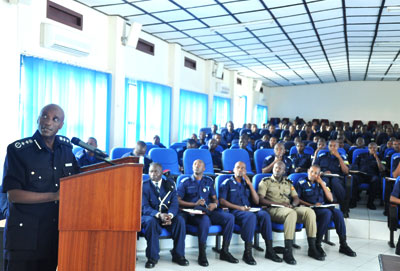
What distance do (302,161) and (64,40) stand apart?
4.43 metres

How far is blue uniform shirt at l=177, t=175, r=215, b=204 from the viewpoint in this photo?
485 centimetres

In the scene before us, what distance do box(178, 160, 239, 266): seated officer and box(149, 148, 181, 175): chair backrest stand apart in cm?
134

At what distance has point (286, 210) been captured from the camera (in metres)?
4.77

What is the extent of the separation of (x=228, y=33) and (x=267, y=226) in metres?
5.55

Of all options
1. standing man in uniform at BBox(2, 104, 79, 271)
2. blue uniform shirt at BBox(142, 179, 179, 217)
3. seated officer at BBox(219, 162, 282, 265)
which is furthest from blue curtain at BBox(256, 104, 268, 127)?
standing man in uniform at BBox(2, 104, 79, 271)

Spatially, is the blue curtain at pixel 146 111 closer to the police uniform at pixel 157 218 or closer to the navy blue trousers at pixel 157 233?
the police uniform at pixel 157 218

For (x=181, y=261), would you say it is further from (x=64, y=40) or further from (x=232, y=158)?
(x=64, y=40)

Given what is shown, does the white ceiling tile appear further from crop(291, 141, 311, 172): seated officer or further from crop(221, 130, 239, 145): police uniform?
crop(221, 130, 239, 145): police uniform

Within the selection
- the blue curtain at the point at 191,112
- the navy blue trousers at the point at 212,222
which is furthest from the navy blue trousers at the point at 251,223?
the blue curtain at the point at 191,112

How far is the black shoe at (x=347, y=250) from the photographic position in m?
4.87

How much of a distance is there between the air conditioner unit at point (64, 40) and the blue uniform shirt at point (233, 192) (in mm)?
3451

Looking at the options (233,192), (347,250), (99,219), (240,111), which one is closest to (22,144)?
(99,219)

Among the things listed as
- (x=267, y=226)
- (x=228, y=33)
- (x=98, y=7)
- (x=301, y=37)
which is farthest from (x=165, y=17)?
(x=267, y=226)

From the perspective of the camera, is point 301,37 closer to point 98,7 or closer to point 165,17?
point 165,17
